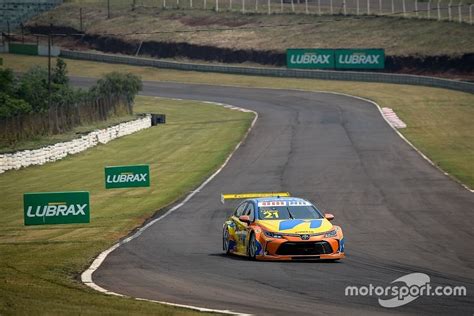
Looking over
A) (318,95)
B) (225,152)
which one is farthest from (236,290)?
(318,95)

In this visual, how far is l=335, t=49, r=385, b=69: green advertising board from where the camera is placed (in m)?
85.2

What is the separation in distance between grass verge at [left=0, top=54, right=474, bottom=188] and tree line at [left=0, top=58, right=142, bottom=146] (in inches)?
633

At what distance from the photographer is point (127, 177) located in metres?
38.0

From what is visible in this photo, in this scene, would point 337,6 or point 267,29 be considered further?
point 337,6

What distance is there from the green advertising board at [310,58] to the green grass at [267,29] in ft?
14.9

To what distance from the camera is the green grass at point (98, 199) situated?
1455cm

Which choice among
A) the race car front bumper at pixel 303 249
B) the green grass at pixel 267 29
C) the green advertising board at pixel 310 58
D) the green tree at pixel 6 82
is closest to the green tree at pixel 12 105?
the green tree at pixel 6 82

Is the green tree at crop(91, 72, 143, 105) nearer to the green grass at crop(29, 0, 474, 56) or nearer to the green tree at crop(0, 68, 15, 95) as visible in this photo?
the green tree at crop(0, 68, 15, 95)

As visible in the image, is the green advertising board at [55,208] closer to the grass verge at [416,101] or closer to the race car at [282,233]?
the race car at [282,233]

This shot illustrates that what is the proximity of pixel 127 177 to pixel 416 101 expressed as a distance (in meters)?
35.7

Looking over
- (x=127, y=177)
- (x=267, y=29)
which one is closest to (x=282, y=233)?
(x=127, y=177)

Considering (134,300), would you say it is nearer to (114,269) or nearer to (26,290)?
(26,290)

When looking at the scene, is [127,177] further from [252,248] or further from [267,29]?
[267,29]

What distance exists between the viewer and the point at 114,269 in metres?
18.4
